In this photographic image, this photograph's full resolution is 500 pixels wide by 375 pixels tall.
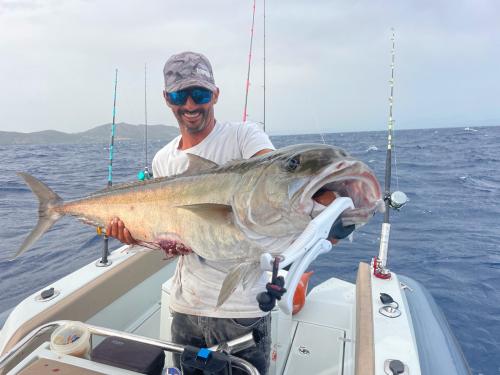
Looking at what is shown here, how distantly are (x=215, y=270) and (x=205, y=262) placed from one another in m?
0.11

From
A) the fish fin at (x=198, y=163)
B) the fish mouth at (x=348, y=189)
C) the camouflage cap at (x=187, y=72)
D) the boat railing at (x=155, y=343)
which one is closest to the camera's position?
the fish mouth at (x=348, y=189)

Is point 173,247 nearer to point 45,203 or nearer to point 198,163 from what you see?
point 198,163

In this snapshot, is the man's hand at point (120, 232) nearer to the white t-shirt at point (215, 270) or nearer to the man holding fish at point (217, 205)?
the man holding fish at point (217, 205)

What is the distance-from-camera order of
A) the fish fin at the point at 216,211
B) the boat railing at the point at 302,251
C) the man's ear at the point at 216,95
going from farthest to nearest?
1. the man's ear at the point at 216,95
2. the fish fin at the point at 216,211
3. the boat railing at the point at 302,251

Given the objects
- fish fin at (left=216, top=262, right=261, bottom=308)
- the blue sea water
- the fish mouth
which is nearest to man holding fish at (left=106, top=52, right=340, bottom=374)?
fish fin at (left=216, top=262, right=261, bottom=308)

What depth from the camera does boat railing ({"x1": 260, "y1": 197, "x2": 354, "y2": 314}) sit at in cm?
146

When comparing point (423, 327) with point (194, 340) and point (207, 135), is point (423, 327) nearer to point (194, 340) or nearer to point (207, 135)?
point (194, 340)

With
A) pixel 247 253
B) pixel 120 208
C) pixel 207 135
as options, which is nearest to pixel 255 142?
pixel 207 135

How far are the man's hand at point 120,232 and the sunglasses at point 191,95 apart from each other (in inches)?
43.8

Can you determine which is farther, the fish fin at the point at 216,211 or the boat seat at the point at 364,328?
the boat seat at the point at 364,328

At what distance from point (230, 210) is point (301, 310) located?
3.05 metres

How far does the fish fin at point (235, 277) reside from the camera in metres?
1.89

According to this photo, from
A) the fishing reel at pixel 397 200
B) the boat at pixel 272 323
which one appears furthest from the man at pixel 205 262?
the fishing reel at pixel 397 200

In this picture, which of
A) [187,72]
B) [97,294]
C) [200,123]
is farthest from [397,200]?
[97,294]
